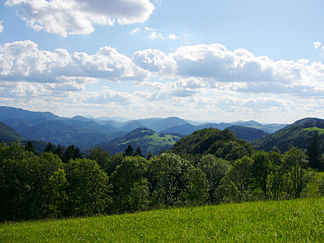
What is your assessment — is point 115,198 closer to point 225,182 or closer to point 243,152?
point 225,182

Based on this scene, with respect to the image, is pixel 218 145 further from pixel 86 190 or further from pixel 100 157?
pixel 86 190

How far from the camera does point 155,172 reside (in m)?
50.7

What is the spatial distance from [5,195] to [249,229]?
41.3 m

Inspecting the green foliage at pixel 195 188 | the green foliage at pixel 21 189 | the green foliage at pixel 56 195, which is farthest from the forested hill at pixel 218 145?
the green foliage at pixel 21 189

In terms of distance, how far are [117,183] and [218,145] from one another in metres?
76.0

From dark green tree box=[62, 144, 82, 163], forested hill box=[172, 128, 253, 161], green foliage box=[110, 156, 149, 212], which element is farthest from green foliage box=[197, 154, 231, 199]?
dark green tree box=[62, 144, 82, 163]

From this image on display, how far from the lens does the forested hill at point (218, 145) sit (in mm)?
89625

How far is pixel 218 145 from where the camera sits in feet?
368

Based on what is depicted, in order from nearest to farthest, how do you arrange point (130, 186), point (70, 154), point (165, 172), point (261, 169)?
1. point (130, 186)
2. point (261, 169)
3. point (165, 172)
4. point (70, 154)

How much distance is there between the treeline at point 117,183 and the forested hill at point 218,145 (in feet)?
128

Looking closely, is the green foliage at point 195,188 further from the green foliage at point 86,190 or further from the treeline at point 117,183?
the green foliage at point 86,190

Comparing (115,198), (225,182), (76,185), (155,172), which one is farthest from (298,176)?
(76,185)

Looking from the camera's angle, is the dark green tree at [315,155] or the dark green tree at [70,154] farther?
the dark green tree at [315,155]

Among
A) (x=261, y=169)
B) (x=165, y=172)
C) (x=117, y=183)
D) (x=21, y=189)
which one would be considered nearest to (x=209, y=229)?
(x=117, y=183)
